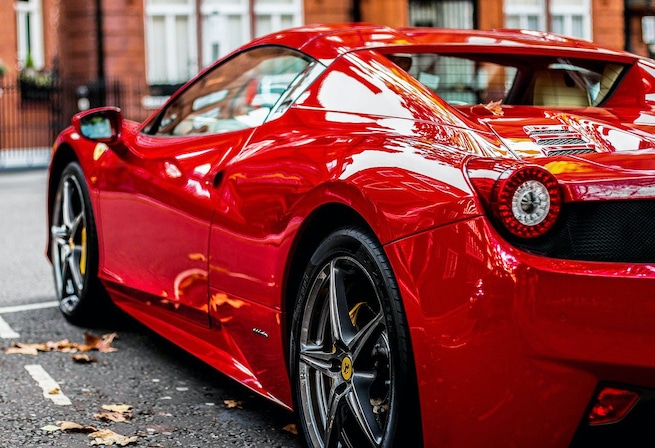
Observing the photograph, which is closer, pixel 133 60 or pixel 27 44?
pixel 133 60

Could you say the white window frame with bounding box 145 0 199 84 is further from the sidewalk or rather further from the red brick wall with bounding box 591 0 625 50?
the red brick wall with bounding box 591 0 625 50

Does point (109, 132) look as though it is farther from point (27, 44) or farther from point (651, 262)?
point (27, 44)

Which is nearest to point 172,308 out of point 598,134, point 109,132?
point 109,132

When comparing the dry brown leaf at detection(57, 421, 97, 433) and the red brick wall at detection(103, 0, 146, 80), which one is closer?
the dry brown leaf at detection(57, 421, 97, 433)

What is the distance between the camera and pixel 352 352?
3123 mm

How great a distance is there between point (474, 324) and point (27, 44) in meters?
27.0

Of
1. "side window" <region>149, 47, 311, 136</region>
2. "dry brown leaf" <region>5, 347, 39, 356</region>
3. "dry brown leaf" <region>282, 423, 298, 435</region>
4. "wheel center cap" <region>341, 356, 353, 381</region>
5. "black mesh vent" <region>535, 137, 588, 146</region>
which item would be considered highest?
"side window" <region>149, 47, 311, 136</region>

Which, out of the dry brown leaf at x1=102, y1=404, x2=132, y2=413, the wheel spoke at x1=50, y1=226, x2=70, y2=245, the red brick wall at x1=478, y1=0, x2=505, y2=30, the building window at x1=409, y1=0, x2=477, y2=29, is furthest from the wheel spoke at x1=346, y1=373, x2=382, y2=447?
the building window at x1=409, y1=0, x2=477, y2=29

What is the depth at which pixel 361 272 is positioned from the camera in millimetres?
3098

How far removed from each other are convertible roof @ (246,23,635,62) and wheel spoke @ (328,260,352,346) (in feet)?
3.03

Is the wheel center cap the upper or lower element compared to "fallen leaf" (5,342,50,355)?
upper

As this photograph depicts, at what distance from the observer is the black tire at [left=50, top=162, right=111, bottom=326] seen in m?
5.25

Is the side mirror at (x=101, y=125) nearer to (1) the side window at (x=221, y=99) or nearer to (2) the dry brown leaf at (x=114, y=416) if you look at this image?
(1) the side window at (x=221, y=99)

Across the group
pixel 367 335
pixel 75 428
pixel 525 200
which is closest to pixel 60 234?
pixel 75 428
